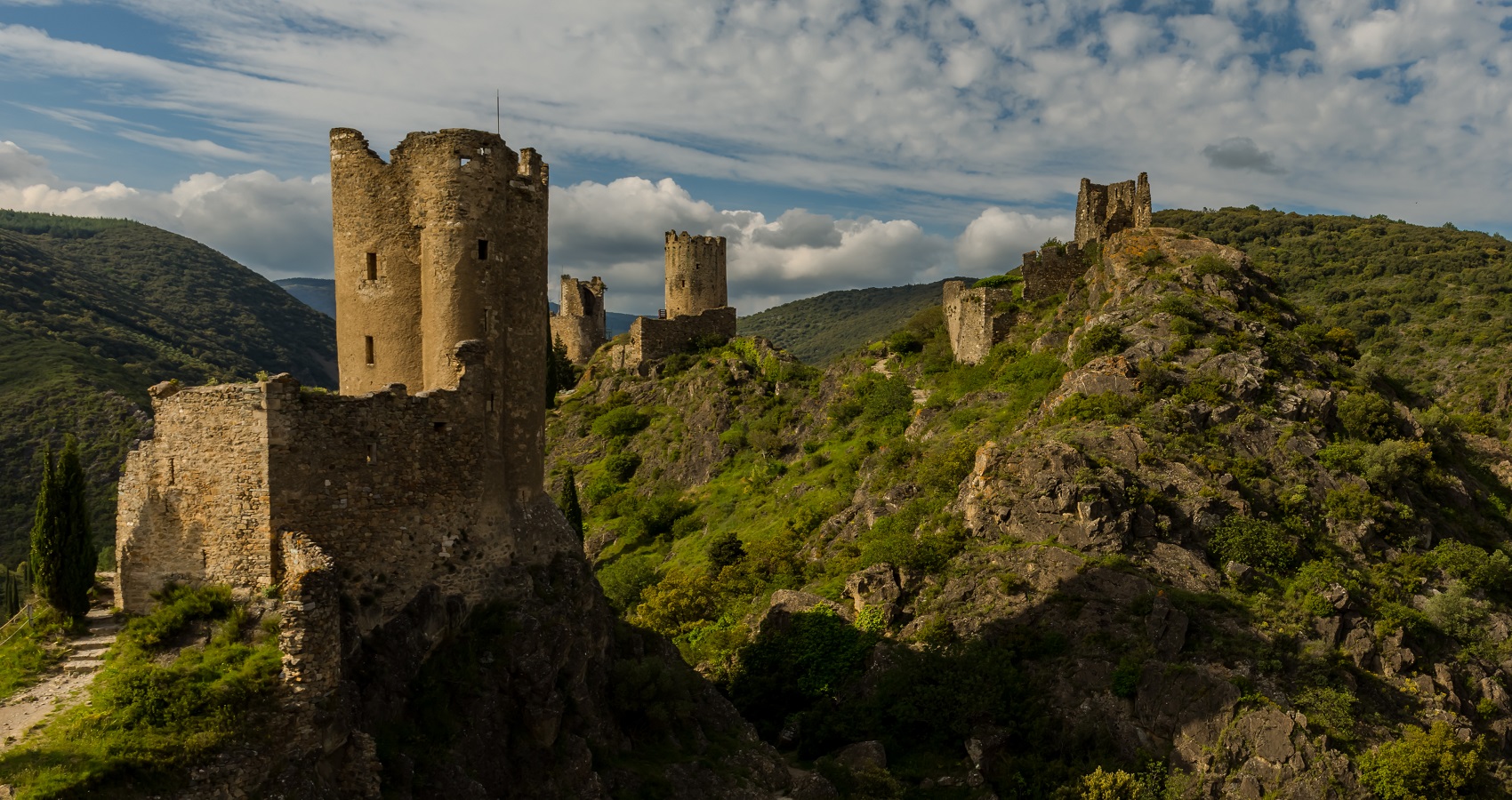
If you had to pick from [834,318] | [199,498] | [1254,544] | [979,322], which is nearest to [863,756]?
[1254,544]

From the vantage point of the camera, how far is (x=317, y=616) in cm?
1407

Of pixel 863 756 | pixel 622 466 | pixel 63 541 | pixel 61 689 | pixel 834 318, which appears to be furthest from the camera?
pixel 834 318

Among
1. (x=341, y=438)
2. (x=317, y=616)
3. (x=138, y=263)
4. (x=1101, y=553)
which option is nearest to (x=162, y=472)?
(x=341, y=438)

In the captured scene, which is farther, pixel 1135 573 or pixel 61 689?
pixel 1135 573

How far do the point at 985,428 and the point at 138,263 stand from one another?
501 feet

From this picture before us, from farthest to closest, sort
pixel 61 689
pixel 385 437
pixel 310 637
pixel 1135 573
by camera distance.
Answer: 1. pixel 1135 573
2. pixel 385 437
3. pixel 310 637
4. pixel 61 689

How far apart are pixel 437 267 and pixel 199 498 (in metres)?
6.16

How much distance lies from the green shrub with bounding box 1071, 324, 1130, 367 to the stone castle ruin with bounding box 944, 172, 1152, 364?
8.13 meters

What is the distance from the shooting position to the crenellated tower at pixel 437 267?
18.9m

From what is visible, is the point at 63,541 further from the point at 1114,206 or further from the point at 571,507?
the point at 1114,206

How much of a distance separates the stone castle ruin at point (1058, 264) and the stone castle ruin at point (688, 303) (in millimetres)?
22716

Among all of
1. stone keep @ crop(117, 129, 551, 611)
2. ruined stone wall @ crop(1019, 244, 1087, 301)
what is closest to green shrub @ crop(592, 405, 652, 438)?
ruined stone wall @ crop(1019, 244, 1087, 301)

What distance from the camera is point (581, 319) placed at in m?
75.5

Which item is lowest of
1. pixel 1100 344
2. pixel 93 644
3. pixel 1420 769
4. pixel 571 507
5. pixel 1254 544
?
pixel 1420 769
